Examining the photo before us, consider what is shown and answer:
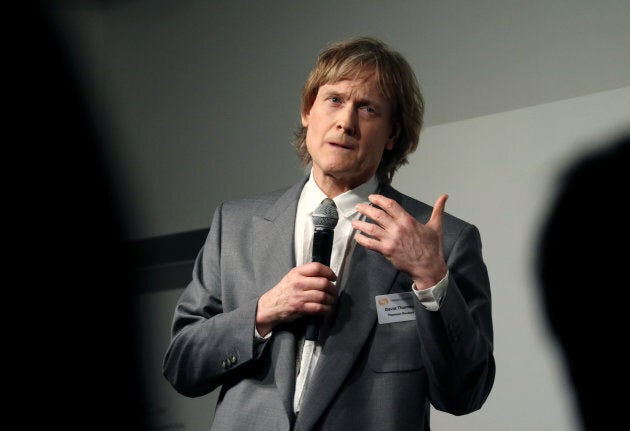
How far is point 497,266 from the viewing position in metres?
2.50

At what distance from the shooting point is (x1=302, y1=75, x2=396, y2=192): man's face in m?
2.02

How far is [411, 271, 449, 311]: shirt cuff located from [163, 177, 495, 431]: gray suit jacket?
1 centimetres

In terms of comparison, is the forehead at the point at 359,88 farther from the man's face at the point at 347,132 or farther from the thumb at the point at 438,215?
the thumb at the point at 438,215

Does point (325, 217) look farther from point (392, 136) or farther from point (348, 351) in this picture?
point (392, 136)

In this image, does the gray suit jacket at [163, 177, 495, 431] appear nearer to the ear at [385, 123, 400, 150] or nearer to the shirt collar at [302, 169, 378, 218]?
the shirt collar at [302, 169, 378, 218]

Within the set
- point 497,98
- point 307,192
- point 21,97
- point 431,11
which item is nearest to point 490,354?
point 307,192

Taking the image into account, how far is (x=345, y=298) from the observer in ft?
6.20

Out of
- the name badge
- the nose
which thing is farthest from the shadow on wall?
the name badge

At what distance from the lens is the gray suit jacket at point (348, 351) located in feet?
5.88

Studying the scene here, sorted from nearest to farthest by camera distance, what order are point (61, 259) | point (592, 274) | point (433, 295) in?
point (433, 295) < point (592, 274) < point (61, 259)

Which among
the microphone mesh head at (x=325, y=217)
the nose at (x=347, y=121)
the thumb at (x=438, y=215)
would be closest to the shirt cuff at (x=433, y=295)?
the thumb at (x=438, y=215)

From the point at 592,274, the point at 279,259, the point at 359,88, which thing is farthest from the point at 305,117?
the point at 592,274

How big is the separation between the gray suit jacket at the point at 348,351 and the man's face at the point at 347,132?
176 mm

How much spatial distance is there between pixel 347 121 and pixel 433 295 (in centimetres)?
52
